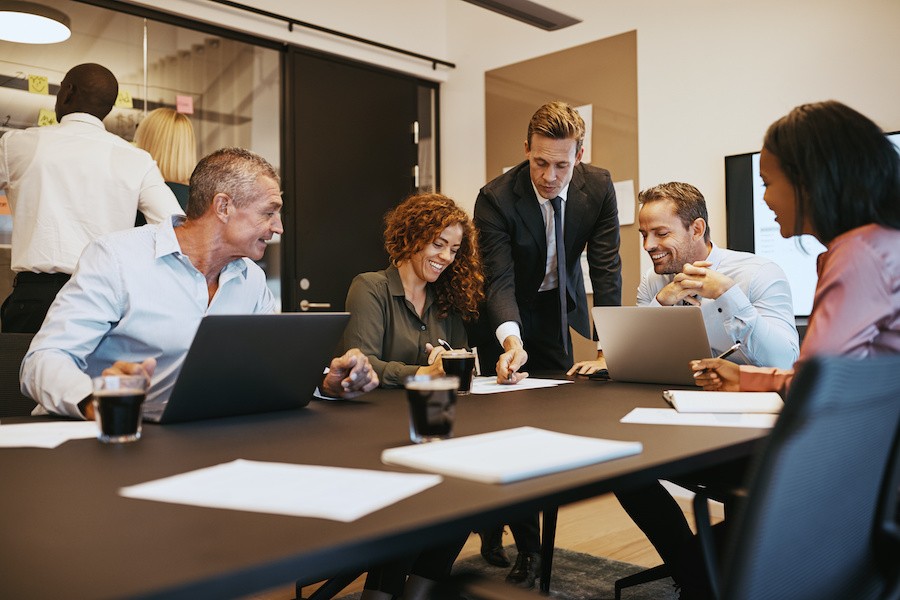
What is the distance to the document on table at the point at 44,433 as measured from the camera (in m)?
1.19

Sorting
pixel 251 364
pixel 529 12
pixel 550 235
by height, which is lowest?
pixel 251 364

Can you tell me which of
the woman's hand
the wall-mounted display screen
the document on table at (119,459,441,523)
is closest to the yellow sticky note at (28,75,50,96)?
the woman's hand

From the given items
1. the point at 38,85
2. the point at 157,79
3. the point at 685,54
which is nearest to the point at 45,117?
the point at 38,85

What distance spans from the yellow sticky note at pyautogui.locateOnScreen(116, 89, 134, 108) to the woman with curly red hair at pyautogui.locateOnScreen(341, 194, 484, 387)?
1.87 m

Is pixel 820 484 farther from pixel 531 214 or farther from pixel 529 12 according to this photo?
pixel 529 12

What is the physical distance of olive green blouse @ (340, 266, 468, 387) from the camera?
2436mm

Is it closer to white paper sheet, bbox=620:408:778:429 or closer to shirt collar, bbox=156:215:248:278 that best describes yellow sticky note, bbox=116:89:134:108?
shirt collar, bbox=156:215:248:278

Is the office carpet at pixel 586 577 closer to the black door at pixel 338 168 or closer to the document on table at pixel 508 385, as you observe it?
the document on table at pixel 508 385

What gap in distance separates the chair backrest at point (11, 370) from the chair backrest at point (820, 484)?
157cm

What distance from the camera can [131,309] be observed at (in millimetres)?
1768

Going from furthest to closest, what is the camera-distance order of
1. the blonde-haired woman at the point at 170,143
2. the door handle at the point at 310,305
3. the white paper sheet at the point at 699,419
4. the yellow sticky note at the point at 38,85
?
1. the door handle at the point at 310,305
2. the yellow sticky note at the point at 38,85
3. the blonde-haired woman at the point at 170,143
4. the white paper sheet at the point at 699,419

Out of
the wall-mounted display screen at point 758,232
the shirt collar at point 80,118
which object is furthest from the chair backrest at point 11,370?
the wall-mounted display screen at point 758,232

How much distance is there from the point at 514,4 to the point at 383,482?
281 centimetres

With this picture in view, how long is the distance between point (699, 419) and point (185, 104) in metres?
3.43
